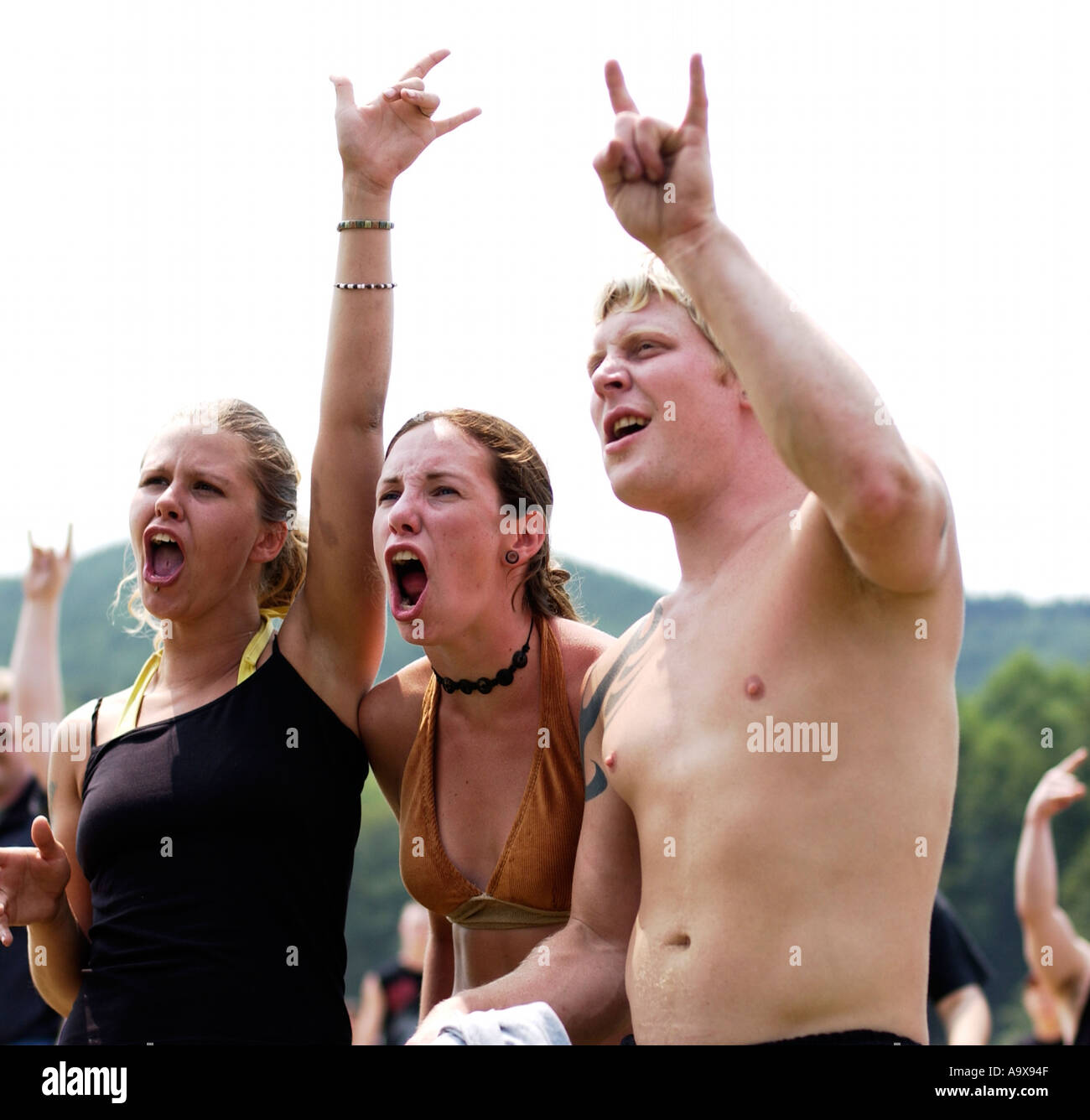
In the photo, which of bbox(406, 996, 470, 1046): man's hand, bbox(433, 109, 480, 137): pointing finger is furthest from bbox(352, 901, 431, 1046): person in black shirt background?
bbox(433, 109, 480, 137): pointing finger

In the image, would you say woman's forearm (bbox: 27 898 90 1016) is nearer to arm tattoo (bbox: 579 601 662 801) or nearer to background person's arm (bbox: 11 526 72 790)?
arm tattoo (bbox: 579 601 662 801)

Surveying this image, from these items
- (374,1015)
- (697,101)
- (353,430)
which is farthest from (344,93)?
(374,1015)

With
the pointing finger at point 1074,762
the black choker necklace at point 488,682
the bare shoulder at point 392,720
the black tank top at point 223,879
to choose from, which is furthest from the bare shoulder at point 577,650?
the pointing finger at point 1074,762

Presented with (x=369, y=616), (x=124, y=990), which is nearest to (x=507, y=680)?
(x=369, y=616)

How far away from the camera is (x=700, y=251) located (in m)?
2.60

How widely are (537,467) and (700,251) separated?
125cm

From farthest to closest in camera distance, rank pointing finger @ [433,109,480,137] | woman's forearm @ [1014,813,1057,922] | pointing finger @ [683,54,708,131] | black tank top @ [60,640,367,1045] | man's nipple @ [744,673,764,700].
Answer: woman's forearm @ [1014,813,1057,922]
pointing finger @ [433,109,480,137]
black tank top @ [60,640,367,1045]
man's nipple @ [744,673,764,700]
pointing finger @ [683,54,708,131]

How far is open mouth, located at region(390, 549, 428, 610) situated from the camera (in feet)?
11.2

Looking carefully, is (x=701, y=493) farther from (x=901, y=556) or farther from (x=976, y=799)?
(x=976, y=799)

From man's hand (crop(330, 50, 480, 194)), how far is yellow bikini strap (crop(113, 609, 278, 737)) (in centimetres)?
122

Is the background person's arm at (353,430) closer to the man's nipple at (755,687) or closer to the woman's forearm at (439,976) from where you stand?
the woman's forearm at (439,976)

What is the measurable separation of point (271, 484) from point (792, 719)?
1850 mm

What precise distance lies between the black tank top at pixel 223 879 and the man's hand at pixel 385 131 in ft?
4.63
